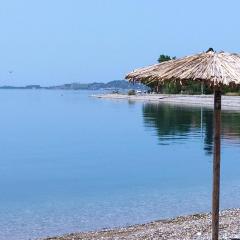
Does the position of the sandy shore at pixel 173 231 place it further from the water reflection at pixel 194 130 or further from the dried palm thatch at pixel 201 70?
the water reflection at pixel 194 130

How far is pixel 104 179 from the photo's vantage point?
845 inches

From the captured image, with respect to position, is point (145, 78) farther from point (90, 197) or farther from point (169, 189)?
point (169, 189)

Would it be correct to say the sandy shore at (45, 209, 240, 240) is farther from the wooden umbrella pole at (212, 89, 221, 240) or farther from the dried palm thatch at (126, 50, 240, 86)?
the dried palm thatch at (126, 50, 240, 86)

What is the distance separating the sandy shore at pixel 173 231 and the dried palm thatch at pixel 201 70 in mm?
3343

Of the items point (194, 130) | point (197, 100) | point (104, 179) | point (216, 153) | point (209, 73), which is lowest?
point (194, 130)

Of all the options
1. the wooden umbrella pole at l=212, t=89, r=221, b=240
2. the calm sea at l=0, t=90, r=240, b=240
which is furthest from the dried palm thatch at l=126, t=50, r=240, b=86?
the calm sea at l=0, t=90, r=240, b=240

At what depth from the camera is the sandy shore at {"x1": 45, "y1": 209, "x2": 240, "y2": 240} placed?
9905 mm

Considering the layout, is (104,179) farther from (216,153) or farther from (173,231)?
(216,153)

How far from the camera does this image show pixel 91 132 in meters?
44.7

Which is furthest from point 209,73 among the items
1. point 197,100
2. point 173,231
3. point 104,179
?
point 197,100

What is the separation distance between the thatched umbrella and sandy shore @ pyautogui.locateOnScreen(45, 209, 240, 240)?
7.47 feet

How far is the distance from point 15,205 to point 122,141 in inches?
835

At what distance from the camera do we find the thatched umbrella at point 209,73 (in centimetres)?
689

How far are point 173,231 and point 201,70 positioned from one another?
14.3 ft
